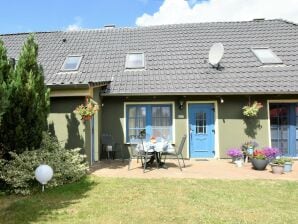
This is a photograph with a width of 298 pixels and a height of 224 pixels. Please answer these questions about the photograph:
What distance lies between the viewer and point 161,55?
1364 cm

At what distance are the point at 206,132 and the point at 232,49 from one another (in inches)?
167

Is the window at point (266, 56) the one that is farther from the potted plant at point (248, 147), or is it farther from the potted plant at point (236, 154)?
the potted plant at point (236, 154)

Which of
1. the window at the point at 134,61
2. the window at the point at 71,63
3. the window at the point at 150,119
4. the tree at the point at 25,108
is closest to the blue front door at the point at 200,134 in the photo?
the window at the point at 150,119

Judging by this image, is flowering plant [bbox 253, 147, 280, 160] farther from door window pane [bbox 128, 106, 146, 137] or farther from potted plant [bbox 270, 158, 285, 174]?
door window pane [bbox 128, 106, 146, 137]

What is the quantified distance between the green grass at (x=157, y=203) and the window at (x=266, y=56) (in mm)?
6442

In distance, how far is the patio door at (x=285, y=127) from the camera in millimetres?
11805

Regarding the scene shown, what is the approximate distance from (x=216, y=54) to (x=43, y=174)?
844cm

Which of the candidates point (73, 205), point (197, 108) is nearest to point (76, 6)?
point (197, 108)

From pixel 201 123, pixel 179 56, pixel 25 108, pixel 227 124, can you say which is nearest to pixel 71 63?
pixel 179 56

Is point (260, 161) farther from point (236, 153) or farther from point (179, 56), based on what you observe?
point (179, 56)

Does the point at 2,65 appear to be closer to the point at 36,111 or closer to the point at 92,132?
the point at 36,111

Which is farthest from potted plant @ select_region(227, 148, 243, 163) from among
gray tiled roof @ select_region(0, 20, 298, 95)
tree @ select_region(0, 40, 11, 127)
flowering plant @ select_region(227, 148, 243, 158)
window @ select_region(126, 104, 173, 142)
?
tree @ select_region(0, 40, 11, 127)

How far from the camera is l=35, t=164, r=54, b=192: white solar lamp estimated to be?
6.65 meters

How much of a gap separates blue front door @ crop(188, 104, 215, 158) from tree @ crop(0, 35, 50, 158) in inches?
235
